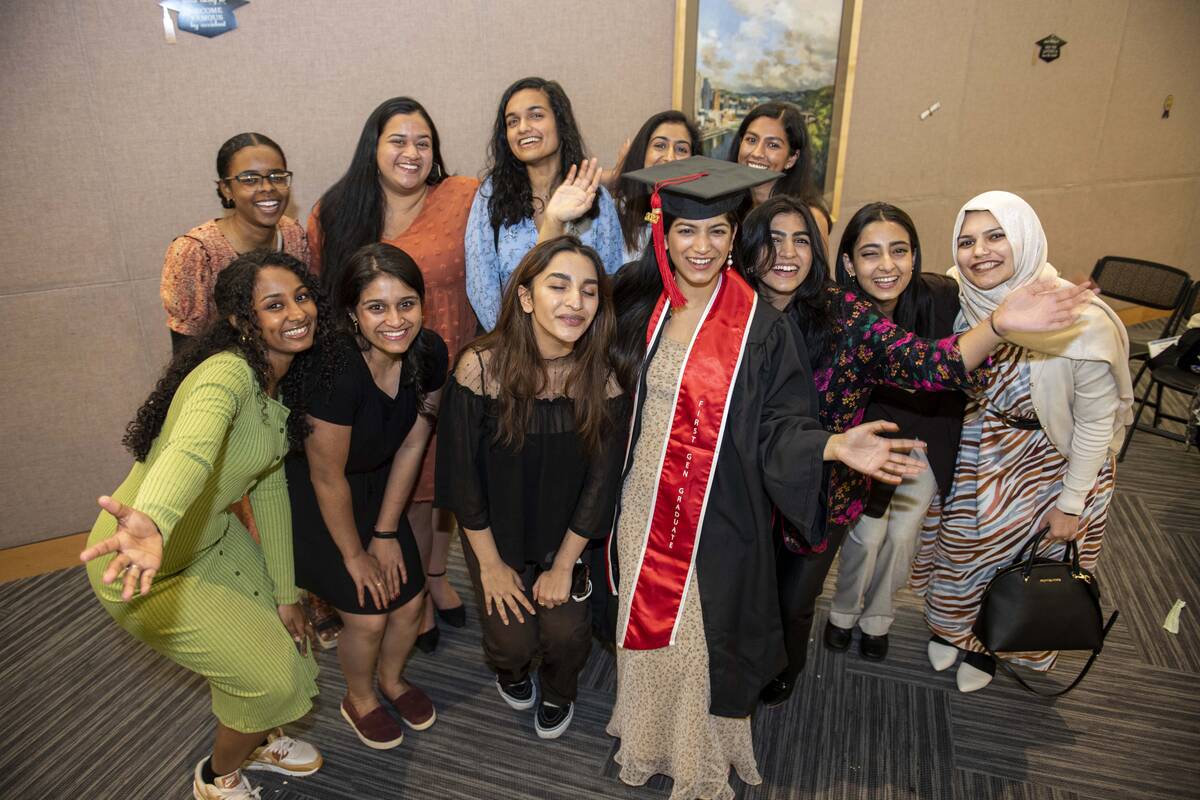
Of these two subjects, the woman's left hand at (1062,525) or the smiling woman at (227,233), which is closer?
the woman's left hand at (1062,525)

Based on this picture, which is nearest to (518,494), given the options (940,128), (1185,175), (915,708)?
(915,708)

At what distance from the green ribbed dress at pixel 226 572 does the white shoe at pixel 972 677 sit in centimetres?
221

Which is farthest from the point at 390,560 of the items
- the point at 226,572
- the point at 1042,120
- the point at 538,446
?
the point at 1042,120

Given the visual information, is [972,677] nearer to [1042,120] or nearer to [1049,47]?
[1042,120]

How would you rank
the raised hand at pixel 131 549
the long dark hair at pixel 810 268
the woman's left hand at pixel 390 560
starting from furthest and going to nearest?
the woman's left hand at pixel 390 560 < the long dark hair at pixel 810 268 < the raised hand at pixel 131 549

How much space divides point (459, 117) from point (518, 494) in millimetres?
2189

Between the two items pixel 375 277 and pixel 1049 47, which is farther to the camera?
pixel 1049 47

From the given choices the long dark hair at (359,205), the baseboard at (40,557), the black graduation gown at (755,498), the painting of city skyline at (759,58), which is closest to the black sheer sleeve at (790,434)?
the black graduation gown at (755,498)

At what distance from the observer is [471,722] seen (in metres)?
2.51

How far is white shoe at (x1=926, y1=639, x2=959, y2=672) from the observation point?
2.70 metres

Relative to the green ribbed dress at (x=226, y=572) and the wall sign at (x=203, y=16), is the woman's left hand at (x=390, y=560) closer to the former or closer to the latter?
the green ribbed dress at (x=226, y=572)

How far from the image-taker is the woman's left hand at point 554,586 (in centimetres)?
219

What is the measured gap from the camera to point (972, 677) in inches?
103

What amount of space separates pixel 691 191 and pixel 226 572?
158 cm
